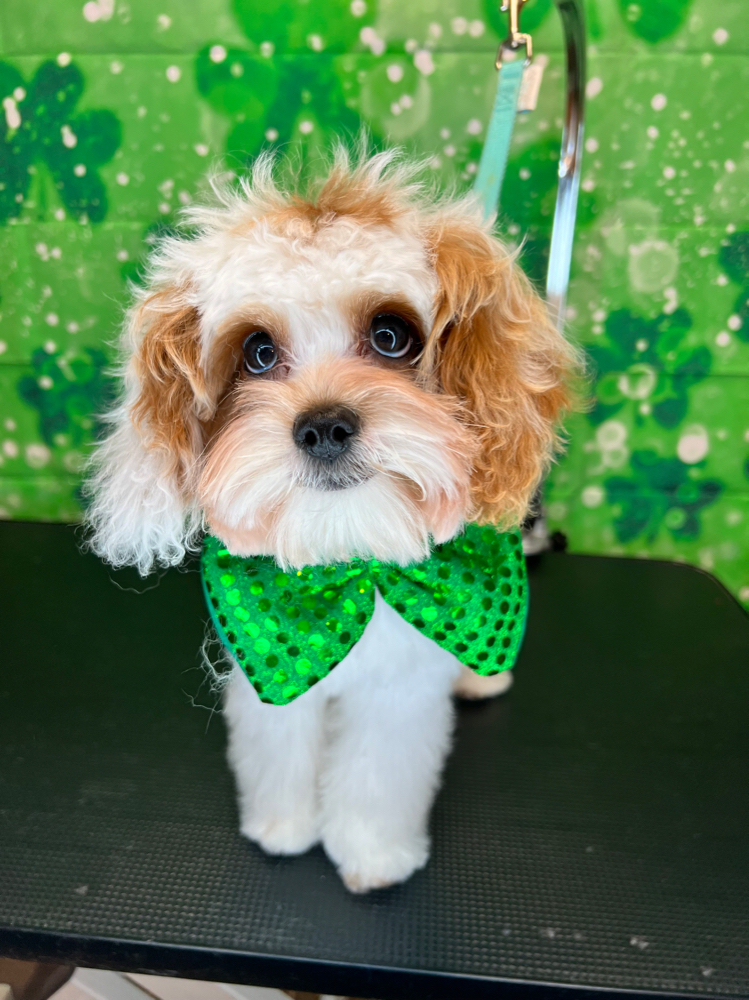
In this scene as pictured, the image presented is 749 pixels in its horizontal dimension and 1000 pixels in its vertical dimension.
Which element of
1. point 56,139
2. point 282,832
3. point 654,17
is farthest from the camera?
point 56,139

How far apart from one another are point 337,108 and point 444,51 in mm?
215

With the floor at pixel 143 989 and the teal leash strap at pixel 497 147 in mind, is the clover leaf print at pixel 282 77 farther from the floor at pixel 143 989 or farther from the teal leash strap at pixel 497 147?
the floor at pixel 143 989

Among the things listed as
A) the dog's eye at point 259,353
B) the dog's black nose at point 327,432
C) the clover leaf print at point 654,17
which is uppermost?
the clover leaf print at point 654,17

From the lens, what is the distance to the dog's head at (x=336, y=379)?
0.66m

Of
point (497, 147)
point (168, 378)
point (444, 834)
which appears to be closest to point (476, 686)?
point (444, 834)

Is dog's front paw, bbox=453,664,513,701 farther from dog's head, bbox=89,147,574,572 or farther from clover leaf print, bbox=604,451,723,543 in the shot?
clover leaf print, bbox=604,451,723,543

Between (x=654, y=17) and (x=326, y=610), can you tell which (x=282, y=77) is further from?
(x=326, y=610)

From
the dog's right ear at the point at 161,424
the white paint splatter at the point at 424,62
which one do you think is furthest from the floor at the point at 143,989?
the white paint splatter at the point at 424,62

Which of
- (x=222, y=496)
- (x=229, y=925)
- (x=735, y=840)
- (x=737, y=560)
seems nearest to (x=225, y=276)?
(x=222, y=496)

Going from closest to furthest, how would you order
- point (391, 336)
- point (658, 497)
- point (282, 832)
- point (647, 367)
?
point (391, 336) < point (282, 832) < point (647, 367) < point (658, 497)

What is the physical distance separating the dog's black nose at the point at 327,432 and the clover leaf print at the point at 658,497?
3.49 ft

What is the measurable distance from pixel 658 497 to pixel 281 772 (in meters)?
1.08

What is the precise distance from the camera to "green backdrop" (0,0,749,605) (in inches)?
48.4

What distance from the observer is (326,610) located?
0.80 m
